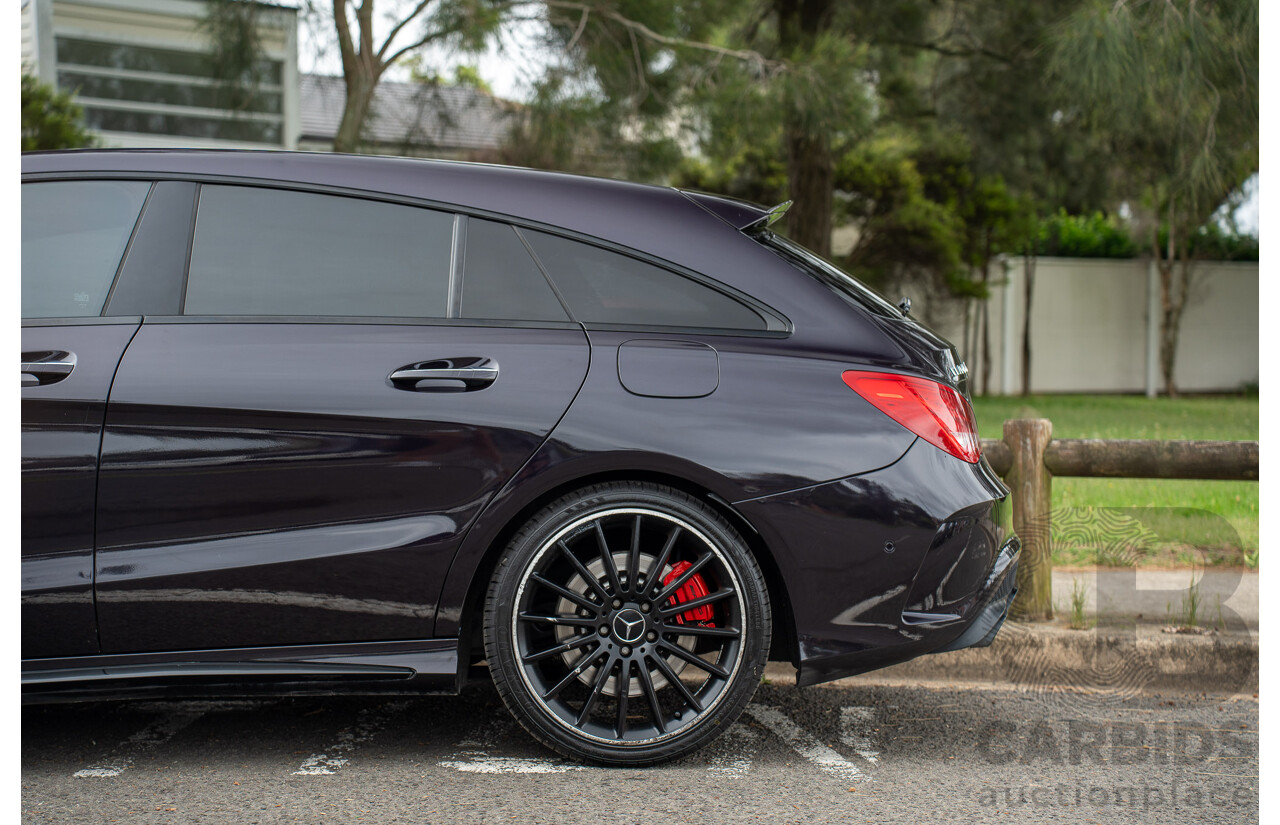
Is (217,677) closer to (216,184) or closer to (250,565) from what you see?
(250,565)

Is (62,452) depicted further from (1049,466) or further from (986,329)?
(986,329)

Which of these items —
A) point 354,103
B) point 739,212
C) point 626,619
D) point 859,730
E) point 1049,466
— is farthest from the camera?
point 354,103

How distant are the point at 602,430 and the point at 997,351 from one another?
15091 mm

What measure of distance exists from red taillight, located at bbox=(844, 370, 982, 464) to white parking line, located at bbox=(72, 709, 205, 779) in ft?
7.64

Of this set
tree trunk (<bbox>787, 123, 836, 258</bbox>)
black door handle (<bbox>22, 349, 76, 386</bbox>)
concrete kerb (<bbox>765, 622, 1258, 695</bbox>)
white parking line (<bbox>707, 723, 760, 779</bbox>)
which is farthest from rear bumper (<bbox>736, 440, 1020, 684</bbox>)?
tree trunk (<bbox>787, 123, 836, 258</bbox>)

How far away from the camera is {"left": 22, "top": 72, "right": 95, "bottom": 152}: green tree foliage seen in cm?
838

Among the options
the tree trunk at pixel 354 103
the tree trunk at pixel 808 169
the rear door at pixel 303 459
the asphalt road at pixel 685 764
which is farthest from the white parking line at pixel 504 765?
the tree trunk at pixel 808 169

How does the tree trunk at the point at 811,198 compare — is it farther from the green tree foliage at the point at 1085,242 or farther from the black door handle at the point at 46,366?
the black door handle at the point at 46,366

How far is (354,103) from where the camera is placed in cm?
757

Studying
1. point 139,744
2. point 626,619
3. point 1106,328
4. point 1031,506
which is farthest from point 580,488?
point 1106,328

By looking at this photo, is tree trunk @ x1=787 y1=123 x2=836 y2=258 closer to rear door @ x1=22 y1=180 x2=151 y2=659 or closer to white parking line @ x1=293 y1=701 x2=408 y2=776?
white parking line @ x1=293 y1=701 x2=408 y2=776

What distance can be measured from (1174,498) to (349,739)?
17.3 feet

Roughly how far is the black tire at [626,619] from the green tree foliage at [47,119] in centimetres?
727

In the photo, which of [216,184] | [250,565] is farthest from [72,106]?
[250,565]
